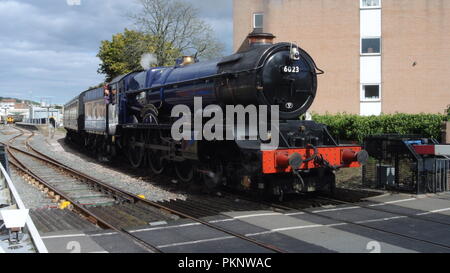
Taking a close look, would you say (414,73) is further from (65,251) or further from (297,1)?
(65,251)

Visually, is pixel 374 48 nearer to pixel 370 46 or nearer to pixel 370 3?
pixel 370 46

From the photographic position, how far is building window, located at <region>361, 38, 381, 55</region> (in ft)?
80.7

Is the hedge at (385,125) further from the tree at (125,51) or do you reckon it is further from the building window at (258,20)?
the tree at (125,51)

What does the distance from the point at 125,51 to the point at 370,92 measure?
23.7 meters

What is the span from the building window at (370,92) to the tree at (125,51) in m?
16.7

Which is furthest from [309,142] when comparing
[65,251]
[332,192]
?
[65,251]

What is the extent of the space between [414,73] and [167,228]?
21162 mm

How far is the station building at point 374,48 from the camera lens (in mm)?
23812

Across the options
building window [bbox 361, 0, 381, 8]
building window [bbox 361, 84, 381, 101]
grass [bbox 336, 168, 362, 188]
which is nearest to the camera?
grass [bbox 336, 168, 362, 188]
